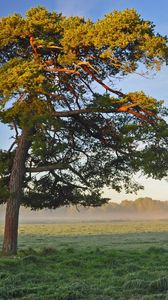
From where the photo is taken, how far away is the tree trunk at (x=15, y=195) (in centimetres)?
2389

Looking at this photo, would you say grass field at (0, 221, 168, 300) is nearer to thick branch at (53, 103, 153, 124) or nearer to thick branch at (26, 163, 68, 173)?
thick branch at (26, 163, 68, 173)

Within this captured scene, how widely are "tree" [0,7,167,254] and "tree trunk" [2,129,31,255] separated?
53 millimetres

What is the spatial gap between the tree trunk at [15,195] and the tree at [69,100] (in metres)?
0.05

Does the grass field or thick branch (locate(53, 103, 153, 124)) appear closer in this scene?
the grass field

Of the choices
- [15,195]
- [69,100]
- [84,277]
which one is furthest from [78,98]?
[84,277]

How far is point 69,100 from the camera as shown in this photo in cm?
2591

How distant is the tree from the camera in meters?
23.1

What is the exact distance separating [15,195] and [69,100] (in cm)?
630

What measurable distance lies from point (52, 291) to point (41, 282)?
81.4 inches

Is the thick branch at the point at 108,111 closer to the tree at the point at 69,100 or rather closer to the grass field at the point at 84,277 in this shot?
the tree at the point at 69,100

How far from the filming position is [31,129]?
80.9ft

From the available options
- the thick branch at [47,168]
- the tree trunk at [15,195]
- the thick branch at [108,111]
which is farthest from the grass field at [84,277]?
the thick branch at [108,111]

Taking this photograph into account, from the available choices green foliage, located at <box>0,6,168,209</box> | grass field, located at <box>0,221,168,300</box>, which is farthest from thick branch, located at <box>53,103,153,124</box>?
grass field, located at <box>0,221,168,300</box>

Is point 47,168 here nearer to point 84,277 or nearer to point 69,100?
point 69,100
